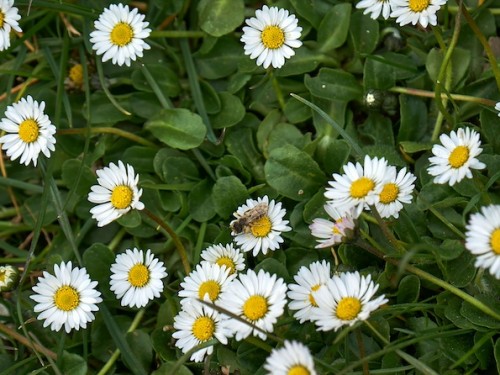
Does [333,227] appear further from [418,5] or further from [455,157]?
[418,5]

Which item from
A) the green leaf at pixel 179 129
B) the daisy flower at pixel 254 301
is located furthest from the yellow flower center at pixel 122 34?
the daisy flower at pixel 254 301

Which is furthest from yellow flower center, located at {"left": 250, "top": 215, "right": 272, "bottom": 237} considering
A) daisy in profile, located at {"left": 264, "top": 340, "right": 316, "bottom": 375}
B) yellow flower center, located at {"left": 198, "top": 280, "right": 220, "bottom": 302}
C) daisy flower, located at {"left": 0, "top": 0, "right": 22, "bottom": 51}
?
daisy flower, located at {"left": 0, "top": 0, "right": 22, "bottom": 51}

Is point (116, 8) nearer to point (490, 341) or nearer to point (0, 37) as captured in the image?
point (0, 37)

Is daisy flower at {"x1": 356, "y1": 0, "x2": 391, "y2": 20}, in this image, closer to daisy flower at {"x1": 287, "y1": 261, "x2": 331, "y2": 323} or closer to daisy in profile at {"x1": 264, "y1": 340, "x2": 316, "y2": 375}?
daisy flower at {"x1": 287, "y1": 261, "x2": 331, "y2": 323}

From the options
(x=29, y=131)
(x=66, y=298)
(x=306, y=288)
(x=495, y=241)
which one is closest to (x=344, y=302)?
(x=306, y=288)

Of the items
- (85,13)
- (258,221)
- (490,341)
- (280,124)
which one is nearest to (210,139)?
(280,124)

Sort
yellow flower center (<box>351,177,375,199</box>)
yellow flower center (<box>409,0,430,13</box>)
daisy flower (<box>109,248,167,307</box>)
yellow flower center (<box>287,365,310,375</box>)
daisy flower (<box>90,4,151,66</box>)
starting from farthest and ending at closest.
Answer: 1. daisy flower (<box>90,4,151,66</box>)
2. daisy flower (<box>109,248,167,307</box>)
3. yellow flower center (<box>409,0,430,13</box>)
4. yellow flower center (<box>351,177,375,199</box>)
5. yellow flower center (<box>287,365,310,375</box>)
